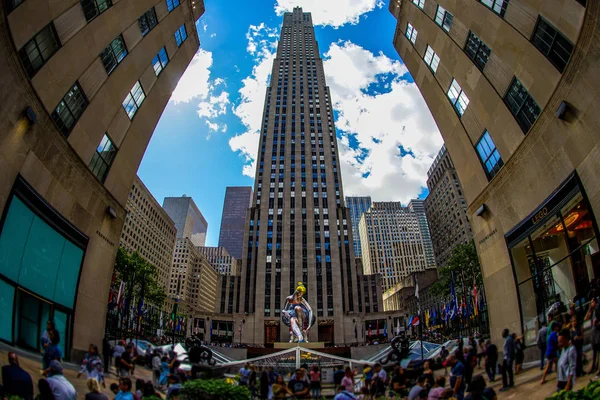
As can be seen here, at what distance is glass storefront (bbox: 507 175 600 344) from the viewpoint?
17500 mm

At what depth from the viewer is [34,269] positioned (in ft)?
55.1

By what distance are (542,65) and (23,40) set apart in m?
25.4

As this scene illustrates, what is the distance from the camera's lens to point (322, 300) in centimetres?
8206

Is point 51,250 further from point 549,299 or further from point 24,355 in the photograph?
point 549,299

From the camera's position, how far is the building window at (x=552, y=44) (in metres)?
17.3

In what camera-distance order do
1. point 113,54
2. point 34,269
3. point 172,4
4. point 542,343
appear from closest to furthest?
1. point 542,343
2. point 34,269
3. point 113,54
4. point 172,4

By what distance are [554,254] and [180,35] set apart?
113 ft

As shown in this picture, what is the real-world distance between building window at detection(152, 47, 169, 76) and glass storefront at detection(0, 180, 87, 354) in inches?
597

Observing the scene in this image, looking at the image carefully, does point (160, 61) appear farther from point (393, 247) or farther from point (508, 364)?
point (393, 247)

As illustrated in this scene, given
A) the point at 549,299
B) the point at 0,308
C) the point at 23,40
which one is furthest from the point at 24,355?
the point at 549,299

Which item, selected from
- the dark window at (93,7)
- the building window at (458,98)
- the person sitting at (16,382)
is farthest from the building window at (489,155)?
the dark window at (93,7)

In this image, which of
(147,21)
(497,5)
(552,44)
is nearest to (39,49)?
(147,21)

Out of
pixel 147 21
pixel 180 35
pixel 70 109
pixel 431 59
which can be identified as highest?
pixel 180 35

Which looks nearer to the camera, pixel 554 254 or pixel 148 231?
pixel 554 254
